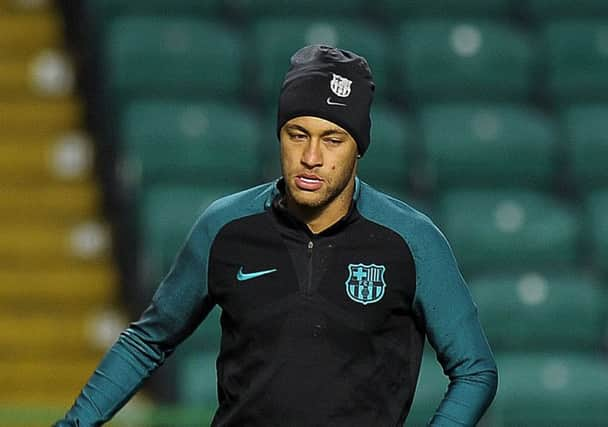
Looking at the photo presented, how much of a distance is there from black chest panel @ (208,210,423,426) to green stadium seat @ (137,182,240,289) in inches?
110

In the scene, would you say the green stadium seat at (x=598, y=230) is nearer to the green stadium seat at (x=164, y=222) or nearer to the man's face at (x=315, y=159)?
the green stadium seat at (x=164, y=222)

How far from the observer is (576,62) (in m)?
6.66

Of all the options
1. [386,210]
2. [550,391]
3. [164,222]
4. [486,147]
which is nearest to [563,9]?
[486,147]

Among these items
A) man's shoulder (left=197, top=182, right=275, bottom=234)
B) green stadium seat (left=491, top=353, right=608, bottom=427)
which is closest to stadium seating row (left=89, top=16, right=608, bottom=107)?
green stadium seat (left=491, top=353, right=608, bottom=427)

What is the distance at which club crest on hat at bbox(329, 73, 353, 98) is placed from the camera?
279 cm

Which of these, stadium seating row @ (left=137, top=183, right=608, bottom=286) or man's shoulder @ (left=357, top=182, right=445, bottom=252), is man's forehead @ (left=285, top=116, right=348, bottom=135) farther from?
stadium seating row @ (left=137, top=183, right=608, bottom=286)

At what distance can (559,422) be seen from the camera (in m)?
5.39

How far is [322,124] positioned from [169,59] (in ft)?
11.8

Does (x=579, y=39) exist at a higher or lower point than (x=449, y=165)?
higher

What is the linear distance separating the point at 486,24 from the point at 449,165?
836mm

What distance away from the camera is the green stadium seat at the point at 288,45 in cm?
634

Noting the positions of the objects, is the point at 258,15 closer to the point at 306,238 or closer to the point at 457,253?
the point at 457,253

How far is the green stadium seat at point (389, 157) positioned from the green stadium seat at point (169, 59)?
663 millimetres

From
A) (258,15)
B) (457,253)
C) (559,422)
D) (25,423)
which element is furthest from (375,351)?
(258,15)
